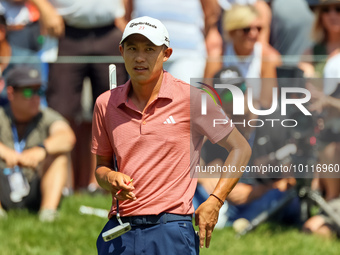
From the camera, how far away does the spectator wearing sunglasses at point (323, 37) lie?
761cm

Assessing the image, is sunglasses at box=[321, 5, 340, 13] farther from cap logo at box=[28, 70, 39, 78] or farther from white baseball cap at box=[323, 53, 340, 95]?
cap logo at box=[28, 70, 39, 78]

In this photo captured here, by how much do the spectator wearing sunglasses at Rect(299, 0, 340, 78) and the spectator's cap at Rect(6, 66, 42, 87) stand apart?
107 inches

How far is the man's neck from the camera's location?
392cm

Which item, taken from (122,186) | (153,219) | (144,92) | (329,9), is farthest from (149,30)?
(329,9)

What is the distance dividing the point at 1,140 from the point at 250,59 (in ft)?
8.84

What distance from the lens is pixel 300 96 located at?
23.4ft

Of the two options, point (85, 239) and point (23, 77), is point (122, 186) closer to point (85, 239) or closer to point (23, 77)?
point (85, 239)

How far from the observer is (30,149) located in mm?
7215

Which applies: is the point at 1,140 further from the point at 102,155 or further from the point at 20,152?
the point at 102,155

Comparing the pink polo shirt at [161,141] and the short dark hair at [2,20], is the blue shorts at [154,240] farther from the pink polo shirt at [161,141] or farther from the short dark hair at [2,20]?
the short dark hair at [2,20]

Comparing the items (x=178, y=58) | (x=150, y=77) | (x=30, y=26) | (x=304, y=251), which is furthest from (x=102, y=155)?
(x=30, y=26)

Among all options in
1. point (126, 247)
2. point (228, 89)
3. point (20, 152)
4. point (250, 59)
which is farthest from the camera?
point (250, 59)

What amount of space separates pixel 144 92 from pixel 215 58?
3906 millimetres

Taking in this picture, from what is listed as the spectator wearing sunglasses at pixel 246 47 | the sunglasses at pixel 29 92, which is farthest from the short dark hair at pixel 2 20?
the spectator wearing sunglasses at pixel 246 47
